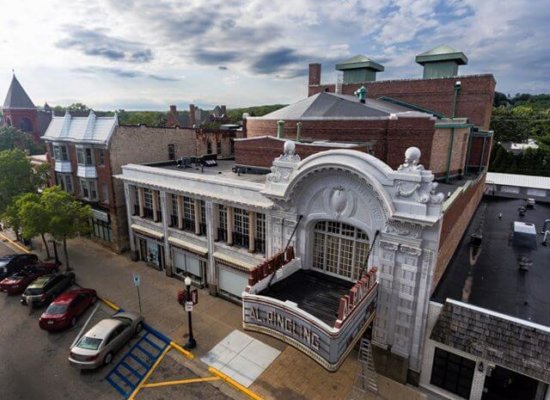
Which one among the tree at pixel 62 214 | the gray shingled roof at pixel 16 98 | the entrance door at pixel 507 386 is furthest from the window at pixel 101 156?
the gray shingled roof at pixel 16 98

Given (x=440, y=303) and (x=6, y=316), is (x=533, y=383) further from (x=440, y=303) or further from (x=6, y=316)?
(x=6, y=316)

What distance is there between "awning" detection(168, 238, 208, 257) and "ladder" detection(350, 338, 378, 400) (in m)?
11.3

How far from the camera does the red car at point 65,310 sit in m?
18.2

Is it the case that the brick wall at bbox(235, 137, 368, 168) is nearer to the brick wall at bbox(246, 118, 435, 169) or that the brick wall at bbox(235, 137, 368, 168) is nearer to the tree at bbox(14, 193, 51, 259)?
the brick wall at bbox(246, 118, 435, 169)

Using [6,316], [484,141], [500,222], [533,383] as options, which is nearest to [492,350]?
[533,383]

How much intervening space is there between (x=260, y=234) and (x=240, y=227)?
66.0 inches

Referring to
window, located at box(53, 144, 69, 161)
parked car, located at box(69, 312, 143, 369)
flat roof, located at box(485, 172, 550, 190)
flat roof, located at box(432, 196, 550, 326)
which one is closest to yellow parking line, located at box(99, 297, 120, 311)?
parked car, located at box(69, 312, 143, 369)

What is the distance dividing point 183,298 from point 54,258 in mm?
17515

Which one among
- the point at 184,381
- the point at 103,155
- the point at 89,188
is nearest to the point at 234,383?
the point at 184,381

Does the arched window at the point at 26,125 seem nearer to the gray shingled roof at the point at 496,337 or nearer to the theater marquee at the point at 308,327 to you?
the theater marquee at the point at 308,327

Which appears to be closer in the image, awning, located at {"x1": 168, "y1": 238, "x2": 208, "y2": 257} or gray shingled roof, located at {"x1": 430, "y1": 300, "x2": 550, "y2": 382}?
gray shingled roof, located at {"x1": 430, "y1": 300, "x2": 550, "y2": 382}

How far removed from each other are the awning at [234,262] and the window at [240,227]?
1011 millimetres

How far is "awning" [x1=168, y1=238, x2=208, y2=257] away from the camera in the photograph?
2178 centimetres

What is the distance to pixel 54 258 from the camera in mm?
27781
